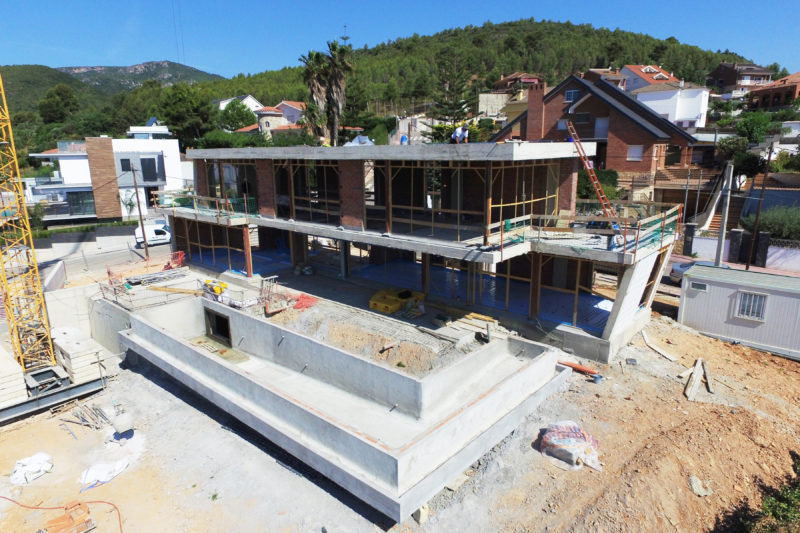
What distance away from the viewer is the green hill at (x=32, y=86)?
125 meters

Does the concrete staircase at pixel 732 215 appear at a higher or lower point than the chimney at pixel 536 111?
lower

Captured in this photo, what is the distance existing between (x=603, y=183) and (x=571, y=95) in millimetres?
8412

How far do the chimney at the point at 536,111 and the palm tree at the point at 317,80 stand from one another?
16586mm

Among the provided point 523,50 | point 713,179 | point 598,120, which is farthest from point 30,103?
point 713,179

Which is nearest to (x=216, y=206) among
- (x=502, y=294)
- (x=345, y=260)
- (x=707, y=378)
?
(x=345, y=260)

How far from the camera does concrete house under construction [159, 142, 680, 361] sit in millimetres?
15250

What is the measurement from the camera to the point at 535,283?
16844 millimetres

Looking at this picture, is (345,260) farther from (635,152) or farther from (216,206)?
(635,152)

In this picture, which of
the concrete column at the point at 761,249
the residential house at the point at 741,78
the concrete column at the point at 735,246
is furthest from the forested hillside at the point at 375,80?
the concrete column at the point at 761,249

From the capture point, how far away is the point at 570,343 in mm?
16344

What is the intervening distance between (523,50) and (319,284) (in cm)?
11376

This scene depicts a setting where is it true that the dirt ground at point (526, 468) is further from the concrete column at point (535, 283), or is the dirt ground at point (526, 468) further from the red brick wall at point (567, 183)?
the red brick wall at point (567, 183)

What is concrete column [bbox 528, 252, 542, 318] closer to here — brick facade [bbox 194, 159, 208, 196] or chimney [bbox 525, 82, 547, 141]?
brick facade [bbox 194, 159, 208, 196]

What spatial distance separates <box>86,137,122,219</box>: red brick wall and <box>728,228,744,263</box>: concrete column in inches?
1904
